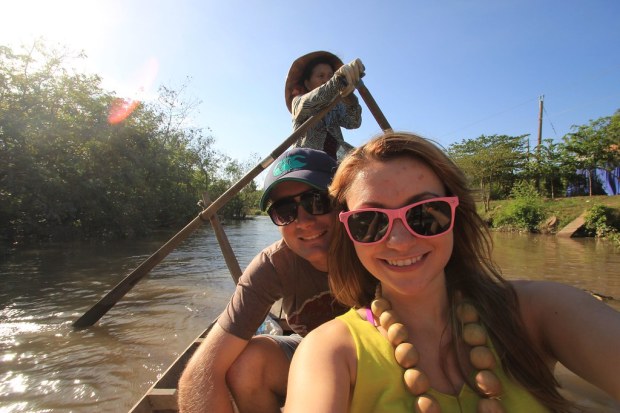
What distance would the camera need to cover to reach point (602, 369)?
966mm

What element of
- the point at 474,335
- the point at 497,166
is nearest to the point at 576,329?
the point at 474,335

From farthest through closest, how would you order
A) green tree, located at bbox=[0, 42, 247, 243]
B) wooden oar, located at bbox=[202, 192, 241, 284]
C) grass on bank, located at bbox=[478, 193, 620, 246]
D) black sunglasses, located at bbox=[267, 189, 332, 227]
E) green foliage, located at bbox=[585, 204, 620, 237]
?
grass on bank, located at bbox=[478, 193, 620, 246], green foliage, located at bbox=[585, 204, 620, 237], green tree, located at bbox=[0, 42, 247, 243], wooden oar, located at bbox=[202, 192, 241, 284], black sunglasses, located at bbox=[267, 189, 332, 227]

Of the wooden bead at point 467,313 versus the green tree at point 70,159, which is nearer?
the wooden bead at point 467,313

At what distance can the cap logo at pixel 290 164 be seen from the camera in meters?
1.71

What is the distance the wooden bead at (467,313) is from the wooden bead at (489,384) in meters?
0.16

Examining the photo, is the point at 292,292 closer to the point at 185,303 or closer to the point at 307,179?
the point at 307,179

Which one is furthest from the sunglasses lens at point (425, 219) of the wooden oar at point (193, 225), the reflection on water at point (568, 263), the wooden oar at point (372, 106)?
the reflection on water at point (568, 263)

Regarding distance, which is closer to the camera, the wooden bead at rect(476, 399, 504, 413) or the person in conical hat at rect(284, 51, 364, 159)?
the wooden bead at rect(476, 399, 504, 413)

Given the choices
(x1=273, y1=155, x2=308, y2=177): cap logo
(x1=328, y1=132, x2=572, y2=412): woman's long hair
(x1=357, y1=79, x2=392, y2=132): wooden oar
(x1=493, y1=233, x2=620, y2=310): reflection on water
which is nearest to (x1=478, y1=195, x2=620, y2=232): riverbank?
(x1=493, y1=233, x2=620, y2=310): reflection on water

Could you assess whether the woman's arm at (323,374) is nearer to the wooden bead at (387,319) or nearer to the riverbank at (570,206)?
the wooden bead at (387,319)

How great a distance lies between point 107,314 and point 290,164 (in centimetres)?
487

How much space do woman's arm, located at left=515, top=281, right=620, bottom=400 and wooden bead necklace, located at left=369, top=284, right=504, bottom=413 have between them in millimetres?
169

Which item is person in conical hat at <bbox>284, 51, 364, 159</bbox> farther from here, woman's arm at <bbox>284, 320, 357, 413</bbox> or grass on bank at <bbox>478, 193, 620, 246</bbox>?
grass on bank at <bbox>478, 193, 620, 246</bbox>

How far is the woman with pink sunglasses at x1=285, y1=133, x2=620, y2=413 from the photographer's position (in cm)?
98
